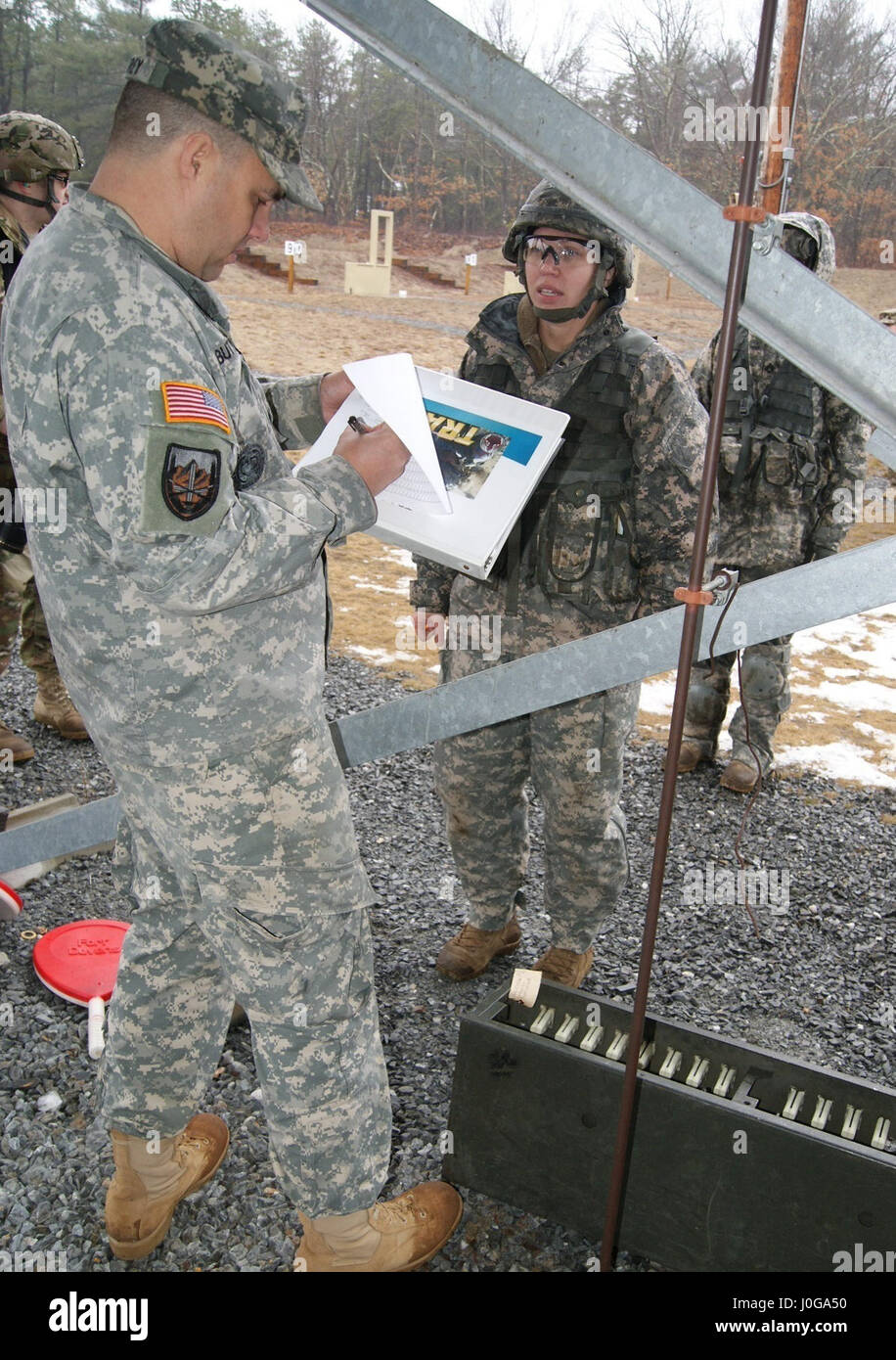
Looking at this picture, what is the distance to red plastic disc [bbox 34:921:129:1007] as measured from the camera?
3.17 m

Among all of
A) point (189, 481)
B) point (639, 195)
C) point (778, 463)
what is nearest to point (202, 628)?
point (189, 481)

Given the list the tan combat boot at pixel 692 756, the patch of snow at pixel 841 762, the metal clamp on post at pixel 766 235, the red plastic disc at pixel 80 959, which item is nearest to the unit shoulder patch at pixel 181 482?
the metal clamp on post at pixel 766 235

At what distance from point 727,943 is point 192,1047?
2.22 metres

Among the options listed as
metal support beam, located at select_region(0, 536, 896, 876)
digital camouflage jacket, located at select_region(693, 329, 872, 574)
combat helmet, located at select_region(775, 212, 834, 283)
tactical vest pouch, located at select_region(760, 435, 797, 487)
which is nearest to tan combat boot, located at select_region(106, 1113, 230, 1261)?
metal support beam, located at select_region(0, 536, 896, 876)

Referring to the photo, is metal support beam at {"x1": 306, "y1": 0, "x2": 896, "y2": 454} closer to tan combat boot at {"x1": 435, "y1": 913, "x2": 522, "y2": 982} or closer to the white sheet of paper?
the white sheet of paper

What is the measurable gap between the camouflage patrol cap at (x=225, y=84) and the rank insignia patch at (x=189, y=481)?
506mm

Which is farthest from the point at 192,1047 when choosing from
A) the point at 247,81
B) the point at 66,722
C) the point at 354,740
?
the point at 66,722

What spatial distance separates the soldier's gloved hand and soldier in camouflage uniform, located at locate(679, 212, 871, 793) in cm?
290

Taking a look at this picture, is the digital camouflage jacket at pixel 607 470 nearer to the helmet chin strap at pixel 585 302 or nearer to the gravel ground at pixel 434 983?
the helmet chin strap at pixel 585 302

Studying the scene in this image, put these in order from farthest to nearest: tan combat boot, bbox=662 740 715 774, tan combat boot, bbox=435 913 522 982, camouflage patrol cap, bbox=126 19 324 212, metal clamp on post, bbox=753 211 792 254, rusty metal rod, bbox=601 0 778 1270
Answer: tan combat boot, bbox=662 740 715 774 → tan combat boot, bbox=435 913 522 982 → camouflage patrol cap, bbox=126 19 324 212 → metal clamp on post, bbox=753 211 792 254 → rusty metal rod, bbox=601 0 778 1270

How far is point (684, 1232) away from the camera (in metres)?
2.25

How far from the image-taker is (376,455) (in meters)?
1.96

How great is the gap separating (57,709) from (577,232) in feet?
11.3
